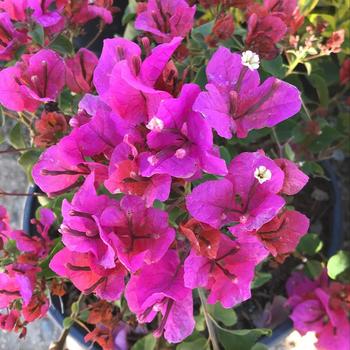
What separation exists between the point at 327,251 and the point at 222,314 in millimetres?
331

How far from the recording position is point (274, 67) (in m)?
0.71

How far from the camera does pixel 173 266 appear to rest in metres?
0.54

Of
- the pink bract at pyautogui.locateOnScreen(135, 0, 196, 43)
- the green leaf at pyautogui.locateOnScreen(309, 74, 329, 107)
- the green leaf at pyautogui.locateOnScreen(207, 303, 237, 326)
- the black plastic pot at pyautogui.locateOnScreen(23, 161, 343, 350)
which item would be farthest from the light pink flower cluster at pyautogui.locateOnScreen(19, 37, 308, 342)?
the green leaf at pyautogui.locateOnScreen(309, 74, 329, 107)

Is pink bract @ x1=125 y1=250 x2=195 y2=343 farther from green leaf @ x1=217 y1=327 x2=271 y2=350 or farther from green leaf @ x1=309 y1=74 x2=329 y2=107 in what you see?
green leaf @ x1=309 y1=74 x2=329 y2=107

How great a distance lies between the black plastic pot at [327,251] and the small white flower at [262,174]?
1.51 feet

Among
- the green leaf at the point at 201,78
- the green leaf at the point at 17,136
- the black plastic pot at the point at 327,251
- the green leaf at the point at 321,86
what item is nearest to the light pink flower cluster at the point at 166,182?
the green leaf at the point at 201,78

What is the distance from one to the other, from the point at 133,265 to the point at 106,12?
389 millimetres

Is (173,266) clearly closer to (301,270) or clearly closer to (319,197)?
(301,270)

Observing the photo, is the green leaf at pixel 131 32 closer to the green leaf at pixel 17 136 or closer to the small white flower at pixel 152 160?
the green leaf at pixel 17 136

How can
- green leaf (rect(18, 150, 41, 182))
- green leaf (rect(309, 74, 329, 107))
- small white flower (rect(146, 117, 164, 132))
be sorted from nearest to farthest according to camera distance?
small white flower (rect(146, 117, 164, 132)) → green leaf (rect(18, 150, 41, 182)) → green leaf (rect(309, 74, 329, 107))

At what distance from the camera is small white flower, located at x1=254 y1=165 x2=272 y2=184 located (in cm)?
48

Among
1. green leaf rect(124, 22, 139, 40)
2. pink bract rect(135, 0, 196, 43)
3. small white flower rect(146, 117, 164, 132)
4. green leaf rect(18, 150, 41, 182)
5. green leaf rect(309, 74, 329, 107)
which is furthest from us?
green leaf rect(309, 74, 329, 107)

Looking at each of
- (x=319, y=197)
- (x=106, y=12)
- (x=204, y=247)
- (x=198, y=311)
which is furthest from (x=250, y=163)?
(x=319, y=197)

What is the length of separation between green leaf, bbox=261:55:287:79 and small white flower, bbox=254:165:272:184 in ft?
0.85
